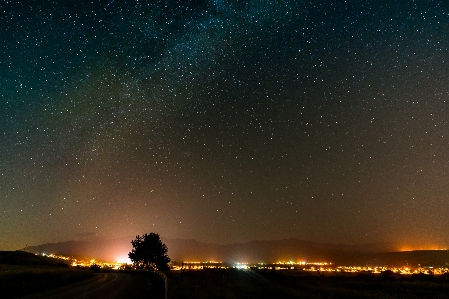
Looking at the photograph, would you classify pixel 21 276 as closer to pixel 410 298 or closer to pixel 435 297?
pixel 410 298

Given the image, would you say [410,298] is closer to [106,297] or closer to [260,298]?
[260,298]

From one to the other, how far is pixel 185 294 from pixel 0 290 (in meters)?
10.6

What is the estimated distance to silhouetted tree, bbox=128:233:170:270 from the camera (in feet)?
297

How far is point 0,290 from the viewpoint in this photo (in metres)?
21.0

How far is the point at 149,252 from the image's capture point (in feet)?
298

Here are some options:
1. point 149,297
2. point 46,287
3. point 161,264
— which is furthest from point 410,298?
point 161,264

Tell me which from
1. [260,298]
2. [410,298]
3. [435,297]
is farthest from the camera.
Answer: [435,297]

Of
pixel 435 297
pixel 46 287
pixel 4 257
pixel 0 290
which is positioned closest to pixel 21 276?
pixel 46 287

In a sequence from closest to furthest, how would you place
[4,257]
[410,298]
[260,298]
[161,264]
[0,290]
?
[0,290], [260,298], [410,298], [4,257], [161,264]

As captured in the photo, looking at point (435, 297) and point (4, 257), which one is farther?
point (4, 257)

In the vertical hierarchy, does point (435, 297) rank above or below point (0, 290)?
below

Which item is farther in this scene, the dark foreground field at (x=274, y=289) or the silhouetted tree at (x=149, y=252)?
the silhouetted tree at (x=149, y=252)

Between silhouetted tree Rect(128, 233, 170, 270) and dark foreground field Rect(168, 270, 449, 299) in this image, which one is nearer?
dark foreground field Rect(168, 270, 449, 299)

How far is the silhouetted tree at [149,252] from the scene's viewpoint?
90625 mm
